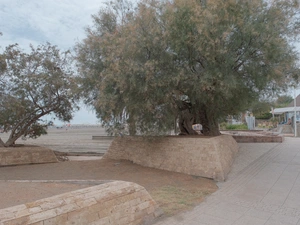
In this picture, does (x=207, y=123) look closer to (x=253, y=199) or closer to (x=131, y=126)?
(x=131, y=126)

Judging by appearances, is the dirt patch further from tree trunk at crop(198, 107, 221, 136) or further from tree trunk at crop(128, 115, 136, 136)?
tree trunk at crop(198, 107, 221, 136)

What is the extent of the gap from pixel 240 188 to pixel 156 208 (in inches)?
150

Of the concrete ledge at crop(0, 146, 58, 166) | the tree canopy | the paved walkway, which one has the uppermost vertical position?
the tree canopy

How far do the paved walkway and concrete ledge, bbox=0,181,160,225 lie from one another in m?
0.53

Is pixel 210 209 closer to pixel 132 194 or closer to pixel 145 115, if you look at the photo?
pixel 132 194

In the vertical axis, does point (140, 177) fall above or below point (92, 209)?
below

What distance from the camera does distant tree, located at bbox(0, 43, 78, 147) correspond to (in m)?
13.6

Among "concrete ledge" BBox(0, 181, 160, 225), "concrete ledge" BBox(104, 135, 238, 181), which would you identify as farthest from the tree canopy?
"concrete ledge" BBox(0, 181, 160, 225)

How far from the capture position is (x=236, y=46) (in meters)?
10.0

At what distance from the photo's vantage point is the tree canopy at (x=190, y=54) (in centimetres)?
955

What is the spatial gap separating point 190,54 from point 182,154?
3.85 m

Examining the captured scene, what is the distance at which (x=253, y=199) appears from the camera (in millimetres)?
7207

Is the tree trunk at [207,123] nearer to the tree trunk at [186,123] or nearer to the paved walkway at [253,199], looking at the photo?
the tree trunk at [186,123]

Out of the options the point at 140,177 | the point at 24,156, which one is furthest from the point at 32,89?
the point at 140,177
